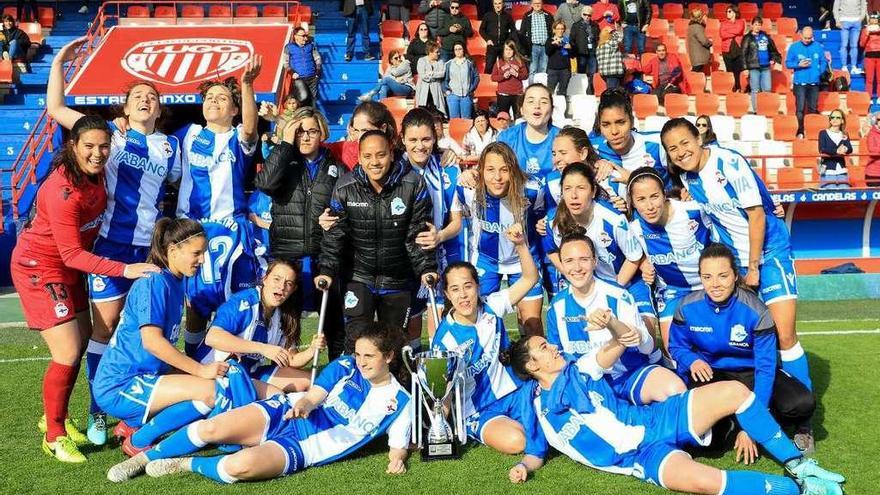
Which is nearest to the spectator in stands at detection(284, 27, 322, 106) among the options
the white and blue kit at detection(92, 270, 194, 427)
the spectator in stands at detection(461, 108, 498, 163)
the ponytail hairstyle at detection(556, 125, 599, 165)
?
the spectator in stands at detection(461, 108, 498, 163)

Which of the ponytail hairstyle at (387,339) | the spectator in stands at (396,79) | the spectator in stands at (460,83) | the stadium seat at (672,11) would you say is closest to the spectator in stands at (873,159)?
the spectator in stands at (460,83)

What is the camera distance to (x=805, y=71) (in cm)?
1689

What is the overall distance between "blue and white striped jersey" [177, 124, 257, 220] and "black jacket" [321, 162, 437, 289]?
773 millimetres

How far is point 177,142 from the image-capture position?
5.98m

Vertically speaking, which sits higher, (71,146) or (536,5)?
(536,5)

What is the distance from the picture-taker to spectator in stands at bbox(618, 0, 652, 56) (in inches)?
687

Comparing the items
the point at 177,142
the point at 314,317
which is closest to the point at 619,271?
the point at 177,142

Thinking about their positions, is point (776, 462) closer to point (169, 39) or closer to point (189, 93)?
point (189, 93)

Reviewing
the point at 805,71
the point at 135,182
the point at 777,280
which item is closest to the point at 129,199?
the point at 135,182

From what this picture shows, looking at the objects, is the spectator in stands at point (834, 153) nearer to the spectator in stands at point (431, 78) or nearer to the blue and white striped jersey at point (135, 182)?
the spectator in stands at point (431, 78)

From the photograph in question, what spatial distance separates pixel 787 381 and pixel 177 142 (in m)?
4.01

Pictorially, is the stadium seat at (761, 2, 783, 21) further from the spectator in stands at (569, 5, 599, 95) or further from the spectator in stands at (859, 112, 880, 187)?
the spectator in stands at (859, 112, 880, 187)

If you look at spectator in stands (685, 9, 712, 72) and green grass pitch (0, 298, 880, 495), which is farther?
spectator in stands (685, 9, 712, 72)

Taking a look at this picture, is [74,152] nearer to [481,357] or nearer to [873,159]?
[481,357]
